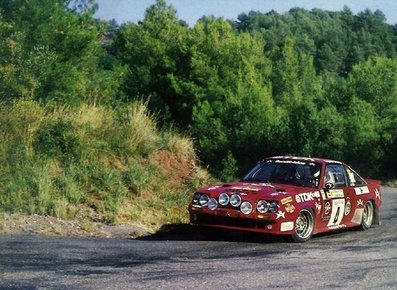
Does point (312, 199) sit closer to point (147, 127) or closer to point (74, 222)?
point (74, 222)

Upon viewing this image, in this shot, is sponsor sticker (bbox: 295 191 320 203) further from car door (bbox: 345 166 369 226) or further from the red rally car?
car door (bbox: 345 166 369 226)

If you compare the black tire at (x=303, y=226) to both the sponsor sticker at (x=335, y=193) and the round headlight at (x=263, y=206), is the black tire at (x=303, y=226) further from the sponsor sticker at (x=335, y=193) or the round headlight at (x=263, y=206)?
the sponsor sticker at (x=335, y=193)

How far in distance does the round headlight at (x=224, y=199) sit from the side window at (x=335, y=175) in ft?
7.22

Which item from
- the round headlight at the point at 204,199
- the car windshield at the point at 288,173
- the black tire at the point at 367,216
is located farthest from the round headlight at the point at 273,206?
the black tire at the point at 367,216

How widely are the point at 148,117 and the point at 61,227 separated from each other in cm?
766

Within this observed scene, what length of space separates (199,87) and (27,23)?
8.75 m

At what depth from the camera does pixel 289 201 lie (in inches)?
450

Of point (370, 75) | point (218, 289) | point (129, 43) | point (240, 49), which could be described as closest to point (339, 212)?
point (218, 289)

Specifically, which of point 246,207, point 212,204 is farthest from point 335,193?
point 212,204

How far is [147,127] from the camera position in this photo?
741 inches

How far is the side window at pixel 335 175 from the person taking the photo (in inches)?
511

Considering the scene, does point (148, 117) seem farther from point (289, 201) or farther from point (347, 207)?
point (289, 201)

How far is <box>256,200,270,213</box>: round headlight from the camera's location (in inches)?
445

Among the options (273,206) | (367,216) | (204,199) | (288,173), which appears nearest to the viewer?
(273,206)
